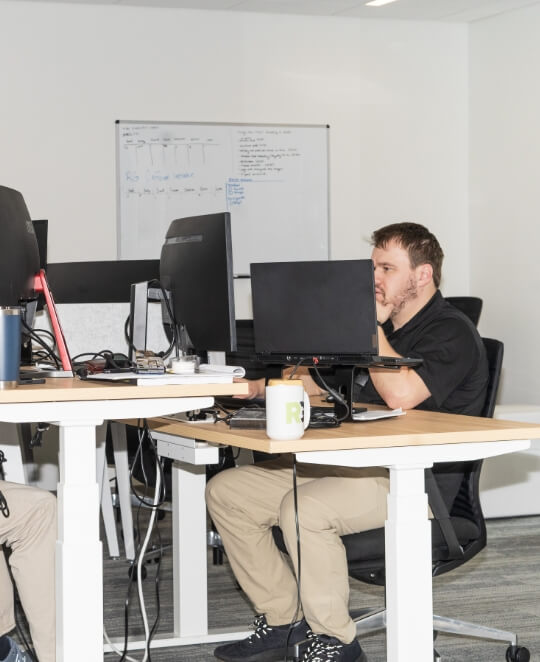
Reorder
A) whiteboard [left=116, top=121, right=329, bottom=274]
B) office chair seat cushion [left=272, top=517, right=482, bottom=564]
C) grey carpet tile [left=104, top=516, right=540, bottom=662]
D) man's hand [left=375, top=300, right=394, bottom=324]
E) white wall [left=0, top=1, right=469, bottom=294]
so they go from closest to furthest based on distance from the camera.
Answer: office chair seat cushion [left=272, top=517, right=482, bottom=564]
man's hand [left=375, top=300, right=394, bottom=324]
grey carpet tile [left=104, top=516, right=540, bottom=662]
white wall [left=0, top=1, right=469, bottom=294]
whiteboard [left=116, top=121, right=329, bottom=274]

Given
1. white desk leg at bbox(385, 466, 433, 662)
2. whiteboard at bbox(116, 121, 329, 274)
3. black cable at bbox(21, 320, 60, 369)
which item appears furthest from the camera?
whiteboard at bbox(116, 121, 329, 274)

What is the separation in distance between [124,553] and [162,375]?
2.24 m

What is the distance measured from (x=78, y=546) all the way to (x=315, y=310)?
76 cm

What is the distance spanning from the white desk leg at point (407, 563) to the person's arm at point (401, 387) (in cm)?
43

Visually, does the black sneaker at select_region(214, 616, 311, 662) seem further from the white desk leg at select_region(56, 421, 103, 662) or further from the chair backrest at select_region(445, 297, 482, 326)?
the chair backrest at select_region(445, 297, 482, 326)

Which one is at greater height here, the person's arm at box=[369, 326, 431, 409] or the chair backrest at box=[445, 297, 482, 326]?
the chair backrest at box=[445, 297, 482, 326]

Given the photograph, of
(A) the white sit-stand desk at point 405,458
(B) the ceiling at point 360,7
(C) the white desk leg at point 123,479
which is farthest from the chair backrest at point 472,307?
(A) the white sit-stand desk at point 405,458

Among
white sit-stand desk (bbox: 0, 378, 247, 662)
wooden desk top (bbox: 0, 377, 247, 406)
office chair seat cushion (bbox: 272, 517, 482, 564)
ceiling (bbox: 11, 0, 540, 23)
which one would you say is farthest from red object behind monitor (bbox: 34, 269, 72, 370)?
ceiling (bbox: 11, 0, 540, 23)

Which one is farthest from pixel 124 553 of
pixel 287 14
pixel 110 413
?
pixel 287 14

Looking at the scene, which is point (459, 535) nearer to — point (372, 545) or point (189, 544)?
point (372, 545)

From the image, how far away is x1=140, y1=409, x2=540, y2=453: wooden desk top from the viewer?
188cm

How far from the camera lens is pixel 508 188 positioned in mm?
5469

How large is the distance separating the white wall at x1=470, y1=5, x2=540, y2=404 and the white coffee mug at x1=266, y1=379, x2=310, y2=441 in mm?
3577

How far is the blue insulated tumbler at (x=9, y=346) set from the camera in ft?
6.18
